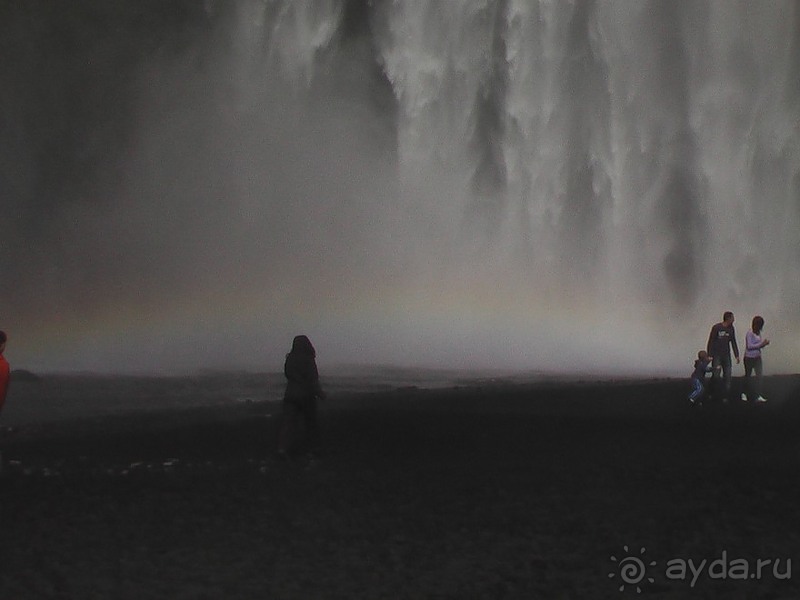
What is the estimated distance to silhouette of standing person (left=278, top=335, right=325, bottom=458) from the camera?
16.4 m

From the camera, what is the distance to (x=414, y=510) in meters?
12.1

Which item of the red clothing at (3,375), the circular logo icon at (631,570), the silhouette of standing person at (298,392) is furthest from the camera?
the silhouette of standing person at (298,392)

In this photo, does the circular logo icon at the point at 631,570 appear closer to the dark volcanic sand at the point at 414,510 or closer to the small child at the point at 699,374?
the dark volcanic sand at the point at 414,510

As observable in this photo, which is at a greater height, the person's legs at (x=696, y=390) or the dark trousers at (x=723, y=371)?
the dark trousers at (x=723, y=371)

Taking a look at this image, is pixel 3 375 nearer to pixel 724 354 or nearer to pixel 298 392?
pixel 298 392

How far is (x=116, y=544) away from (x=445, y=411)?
46.0 feet

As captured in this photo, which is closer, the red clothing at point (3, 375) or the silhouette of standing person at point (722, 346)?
the red clothing at point (3, 375)

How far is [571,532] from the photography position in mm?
10742

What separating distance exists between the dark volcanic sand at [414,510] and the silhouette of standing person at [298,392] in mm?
682

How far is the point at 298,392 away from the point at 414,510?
4744mm

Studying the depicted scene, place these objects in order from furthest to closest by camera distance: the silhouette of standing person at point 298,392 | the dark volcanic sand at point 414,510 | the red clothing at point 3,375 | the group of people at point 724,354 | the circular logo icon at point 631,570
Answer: the group of people at point 724,354
the silhouette of standing person at point 298,392
the red clothing at point 3,375
the dark volcanic sand at point 414,510
the circular logo icon at point 631,570

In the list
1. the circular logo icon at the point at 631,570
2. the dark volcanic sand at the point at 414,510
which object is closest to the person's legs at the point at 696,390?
the dark volcanic sand at the point at 414,510

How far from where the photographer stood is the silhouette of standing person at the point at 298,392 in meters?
16.4

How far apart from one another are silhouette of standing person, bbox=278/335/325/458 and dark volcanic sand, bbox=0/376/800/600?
0.68m
